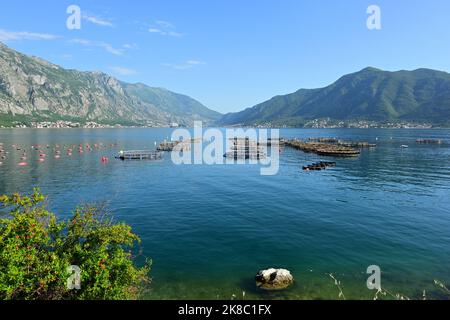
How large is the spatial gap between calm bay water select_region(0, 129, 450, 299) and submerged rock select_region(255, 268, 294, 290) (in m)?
0.93

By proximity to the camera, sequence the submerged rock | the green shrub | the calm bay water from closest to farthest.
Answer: the green shrub < the submerged rock < the calm bay water

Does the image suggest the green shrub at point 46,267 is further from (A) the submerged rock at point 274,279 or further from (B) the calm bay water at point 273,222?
(A) the submerged rock at point 274,279

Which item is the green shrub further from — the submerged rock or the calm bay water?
the submerged rock

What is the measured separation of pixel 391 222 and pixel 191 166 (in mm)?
78246

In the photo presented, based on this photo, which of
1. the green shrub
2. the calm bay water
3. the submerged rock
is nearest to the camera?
the green shrub

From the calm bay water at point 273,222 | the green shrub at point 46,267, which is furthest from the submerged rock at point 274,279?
the green shrub at point 46,267

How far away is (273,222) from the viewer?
51.9m

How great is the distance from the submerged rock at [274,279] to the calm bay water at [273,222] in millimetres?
932

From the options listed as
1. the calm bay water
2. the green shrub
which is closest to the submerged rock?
the calm bay water

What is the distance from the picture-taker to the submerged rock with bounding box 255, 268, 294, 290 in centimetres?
3159

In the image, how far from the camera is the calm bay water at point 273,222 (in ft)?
111
